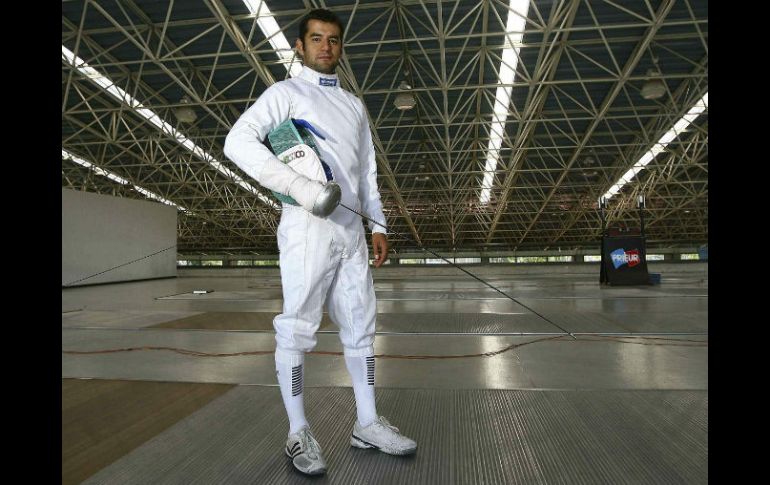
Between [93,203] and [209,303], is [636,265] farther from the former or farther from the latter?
[93,203]

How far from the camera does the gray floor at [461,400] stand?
1.83 metres

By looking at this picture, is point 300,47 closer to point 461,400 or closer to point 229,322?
point 461,400

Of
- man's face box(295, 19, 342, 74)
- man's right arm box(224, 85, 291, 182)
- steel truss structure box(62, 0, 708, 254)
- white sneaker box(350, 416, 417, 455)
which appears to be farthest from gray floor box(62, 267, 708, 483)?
man's face box(295, 19, 342, 74)

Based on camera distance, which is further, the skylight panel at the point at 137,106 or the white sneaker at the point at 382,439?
the skylight panel at the point at 137,106

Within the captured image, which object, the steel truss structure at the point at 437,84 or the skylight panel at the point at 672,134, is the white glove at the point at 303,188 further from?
the skylight panel at the point at 672,134

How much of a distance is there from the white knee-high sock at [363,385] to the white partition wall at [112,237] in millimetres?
13659

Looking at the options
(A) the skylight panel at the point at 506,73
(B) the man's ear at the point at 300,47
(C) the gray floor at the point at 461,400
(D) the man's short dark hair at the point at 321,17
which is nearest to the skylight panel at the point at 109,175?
(A) the skylight panel at the point at 506,73

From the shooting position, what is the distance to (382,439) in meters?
1.95

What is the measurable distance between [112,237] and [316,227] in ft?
60.6

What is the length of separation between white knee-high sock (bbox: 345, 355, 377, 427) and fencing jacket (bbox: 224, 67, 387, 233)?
646 mm

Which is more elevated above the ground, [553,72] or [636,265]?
[553,72]
